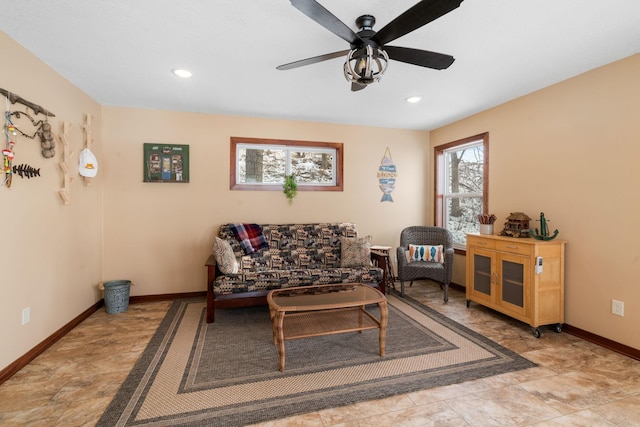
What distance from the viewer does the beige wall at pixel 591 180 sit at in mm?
2373

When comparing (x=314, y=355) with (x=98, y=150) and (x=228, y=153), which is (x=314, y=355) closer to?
(x=228, y=153)

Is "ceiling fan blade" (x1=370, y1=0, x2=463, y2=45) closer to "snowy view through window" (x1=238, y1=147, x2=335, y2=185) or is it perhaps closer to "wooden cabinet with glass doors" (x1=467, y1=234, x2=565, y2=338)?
"wooden cabinet with glass doors" (x1=467, y1=234, x2=565, y2=338)

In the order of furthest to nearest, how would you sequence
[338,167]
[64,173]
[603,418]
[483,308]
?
[338,167]
[483,308]
[64,173]
[603,418]

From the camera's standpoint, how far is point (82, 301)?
308cm

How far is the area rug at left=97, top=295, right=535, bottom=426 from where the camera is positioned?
5.74ft

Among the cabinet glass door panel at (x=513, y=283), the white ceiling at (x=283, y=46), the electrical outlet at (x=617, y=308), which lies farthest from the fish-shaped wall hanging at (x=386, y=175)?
the electrical outlet at (x=617, y=308)

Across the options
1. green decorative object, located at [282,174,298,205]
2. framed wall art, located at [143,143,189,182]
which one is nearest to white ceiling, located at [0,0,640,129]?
Answer: framed wall art, located at [143,143,189,182]

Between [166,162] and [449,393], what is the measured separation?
12.2 ft

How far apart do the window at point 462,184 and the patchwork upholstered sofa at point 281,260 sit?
1.56 m

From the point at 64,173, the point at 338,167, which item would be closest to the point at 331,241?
the point at 338,167

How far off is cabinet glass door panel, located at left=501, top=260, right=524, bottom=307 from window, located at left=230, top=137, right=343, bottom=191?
2273mm

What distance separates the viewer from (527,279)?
2730 millimetres

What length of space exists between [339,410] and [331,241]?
2.31 m

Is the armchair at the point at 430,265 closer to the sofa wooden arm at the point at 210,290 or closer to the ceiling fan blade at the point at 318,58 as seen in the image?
the sofa wooden arm at the point at 210,290
